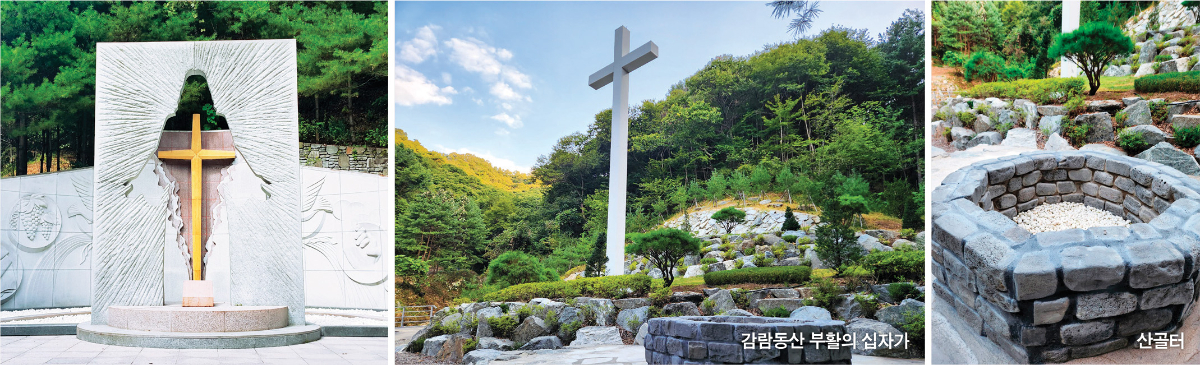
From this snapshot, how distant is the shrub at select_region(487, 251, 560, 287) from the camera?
20.0ft

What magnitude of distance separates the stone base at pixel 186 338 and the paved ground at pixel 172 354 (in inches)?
2.6

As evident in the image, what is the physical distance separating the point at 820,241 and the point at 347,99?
810cm

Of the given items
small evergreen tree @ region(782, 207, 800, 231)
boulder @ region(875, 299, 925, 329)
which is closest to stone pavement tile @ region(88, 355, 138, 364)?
small evergreen tree @ region(782, 207, 800, 231)

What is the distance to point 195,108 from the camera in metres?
9.66

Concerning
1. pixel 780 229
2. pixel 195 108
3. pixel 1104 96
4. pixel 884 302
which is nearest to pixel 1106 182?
pixel 1104 96

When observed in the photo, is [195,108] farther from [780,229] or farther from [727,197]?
[780,229]

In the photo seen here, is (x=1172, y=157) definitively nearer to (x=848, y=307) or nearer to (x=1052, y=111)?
(x=1052, y=111)

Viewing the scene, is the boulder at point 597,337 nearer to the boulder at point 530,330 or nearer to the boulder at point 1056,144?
the boulder at point 530,330

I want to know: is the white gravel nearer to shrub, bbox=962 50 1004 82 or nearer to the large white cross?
shrub, bbox=962 50 1004 82

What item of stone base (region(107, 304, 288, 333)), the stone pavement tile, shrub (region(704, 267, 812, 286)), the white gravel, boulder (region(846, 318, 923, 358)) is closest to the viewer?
the stone pavement tile

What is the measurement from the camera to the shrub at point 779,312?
5.19 meters

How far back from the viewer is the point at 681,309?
212 inches

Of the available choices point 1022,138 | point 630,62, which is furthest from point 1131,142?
point 630,62

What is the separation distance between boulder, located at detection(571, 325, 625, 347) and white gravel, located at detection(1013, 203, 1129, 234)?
11.5 feet
